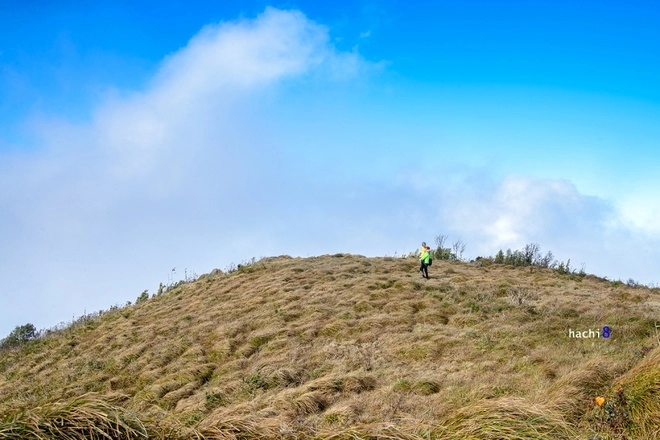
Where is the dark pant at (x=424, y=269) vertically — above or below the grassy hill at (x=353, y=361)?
above

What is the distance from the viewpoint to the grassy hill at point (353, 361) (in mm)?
3959

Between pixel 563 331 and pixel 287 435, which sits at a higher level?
pixel 563 331

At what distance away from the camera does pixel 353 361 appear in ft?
45.5

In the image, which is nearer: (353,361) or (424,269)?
(353,361)

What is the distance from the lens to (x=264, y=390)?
1269 centimetres

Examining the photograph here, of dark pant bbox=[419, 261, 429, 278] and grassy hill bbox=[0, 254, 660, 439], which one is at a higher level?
dark pant bbox=[419, 261, 429, 278]

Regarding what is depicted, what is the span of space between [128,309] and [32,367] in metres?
6.33

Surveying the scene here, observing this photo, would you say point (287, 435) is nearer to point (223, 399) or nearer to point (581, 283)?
point (223, 399)

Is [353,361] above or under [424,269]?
under

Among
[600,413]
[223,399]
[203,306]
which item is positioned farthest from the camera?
[203,306]

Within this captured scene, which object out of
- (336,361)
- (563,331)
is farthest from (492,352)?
(336,361)

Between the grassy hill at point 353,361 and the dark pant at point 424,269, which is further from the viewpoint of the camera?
the dark pant at point 424,269

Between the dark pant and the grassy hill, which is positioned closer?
the grassy hill

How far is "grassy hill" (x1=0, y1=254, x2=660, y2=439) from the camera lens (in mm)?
3959
